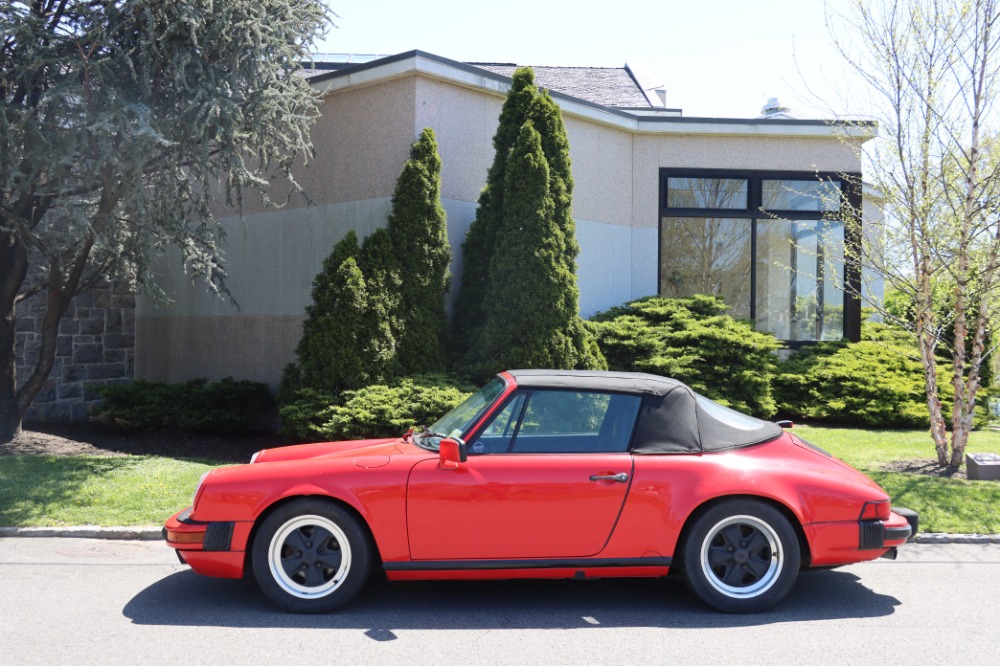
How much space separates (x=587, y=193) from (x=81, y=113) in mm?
7058

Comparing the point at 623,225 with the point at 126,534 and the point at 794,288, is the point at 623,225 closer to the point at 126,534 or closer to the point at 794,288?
the point at 794,288

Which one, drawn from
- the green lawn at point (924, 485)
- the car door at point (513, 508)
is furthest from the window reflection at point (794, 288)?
the car door at point (513, 508)

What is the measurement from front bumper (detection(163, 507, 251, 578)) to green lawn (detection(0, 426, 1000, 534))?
229 cm

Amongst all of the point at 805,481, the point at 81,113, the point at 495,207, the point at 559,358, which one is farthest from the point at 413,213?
the point at 805,481

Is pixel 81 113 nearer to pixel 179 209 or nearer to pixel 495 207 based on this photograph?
pixel 179 209

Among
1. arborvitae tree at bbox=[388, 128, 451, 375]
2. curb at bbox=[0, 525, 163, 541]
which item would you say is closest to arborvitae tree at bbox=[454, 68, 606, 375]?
arborvitae tree at bbox=[388, 128, 451, 375]

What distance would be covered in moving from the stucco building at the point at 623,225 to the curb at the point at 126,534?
5.63m

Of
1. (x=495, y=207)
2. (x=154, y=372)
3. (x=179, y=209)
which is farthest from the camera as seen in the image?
(x=154, y=372)

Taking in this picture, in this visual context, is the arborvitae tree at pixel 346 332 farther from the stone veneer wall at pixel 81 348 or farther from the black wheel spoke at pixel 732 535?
the black wheel spoke at pixel 732 535

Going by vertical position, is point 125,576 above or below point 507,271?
below

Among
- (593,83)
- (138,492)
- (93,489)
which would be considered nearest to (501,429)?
(138,492)

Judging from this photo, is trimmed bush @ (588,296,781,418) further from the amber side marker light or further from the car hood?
the amber side marker light

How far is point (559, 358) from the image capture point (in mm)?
10203

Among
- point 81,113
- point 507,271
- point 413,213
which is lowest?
point 507,271
